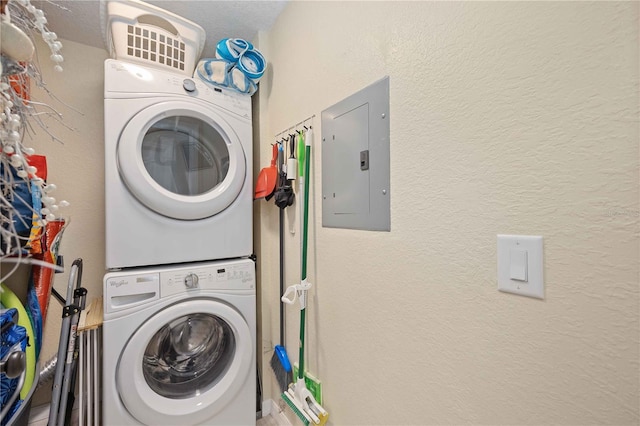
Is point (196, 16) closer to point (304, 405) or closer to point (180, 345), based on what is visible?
point (180, 345)

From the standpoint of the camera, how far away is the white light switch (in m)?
0.56

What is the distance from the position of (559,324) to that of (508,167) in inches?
12.8

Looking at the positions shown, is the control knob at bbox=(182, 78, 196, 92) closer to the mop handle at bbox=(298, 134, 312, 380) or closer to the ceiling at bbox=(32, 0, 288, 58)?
the ceiling at bbox=(32, 0, 288, 58)

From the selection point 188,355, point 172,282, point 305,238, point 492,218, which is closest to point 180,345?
point 188,355

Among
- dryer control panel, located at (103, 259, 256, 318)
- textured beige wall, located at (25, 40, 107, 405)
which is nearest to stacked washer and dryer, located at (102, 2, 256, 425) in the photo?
dryer control panel, located at (103, 259, 256, 318)

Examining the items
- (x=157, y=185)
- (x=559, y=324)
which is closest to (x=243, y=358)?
(x=157, y=185)

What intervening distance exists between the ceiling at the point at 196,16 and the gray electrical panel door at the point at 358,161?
0.86 metres

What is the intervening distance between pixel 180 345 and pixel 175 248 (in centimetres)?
51

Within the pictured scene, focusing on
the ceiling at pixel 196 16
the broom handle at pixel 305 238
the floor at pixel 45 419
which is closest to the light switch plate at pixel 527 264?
the broom handle at pixel 305 238

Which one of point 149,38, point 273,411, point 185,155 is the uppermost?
point 149,38

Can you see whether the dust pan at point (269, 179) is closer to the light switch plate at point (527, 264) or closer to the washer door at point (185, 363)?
the washer door at point (185, 363)

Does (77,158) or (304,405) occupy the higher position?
(77,158)

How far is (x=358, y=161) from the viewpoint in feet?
3.29

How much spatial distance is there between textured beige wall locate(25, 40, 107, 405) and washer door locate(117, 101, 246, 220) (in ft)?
2.41
